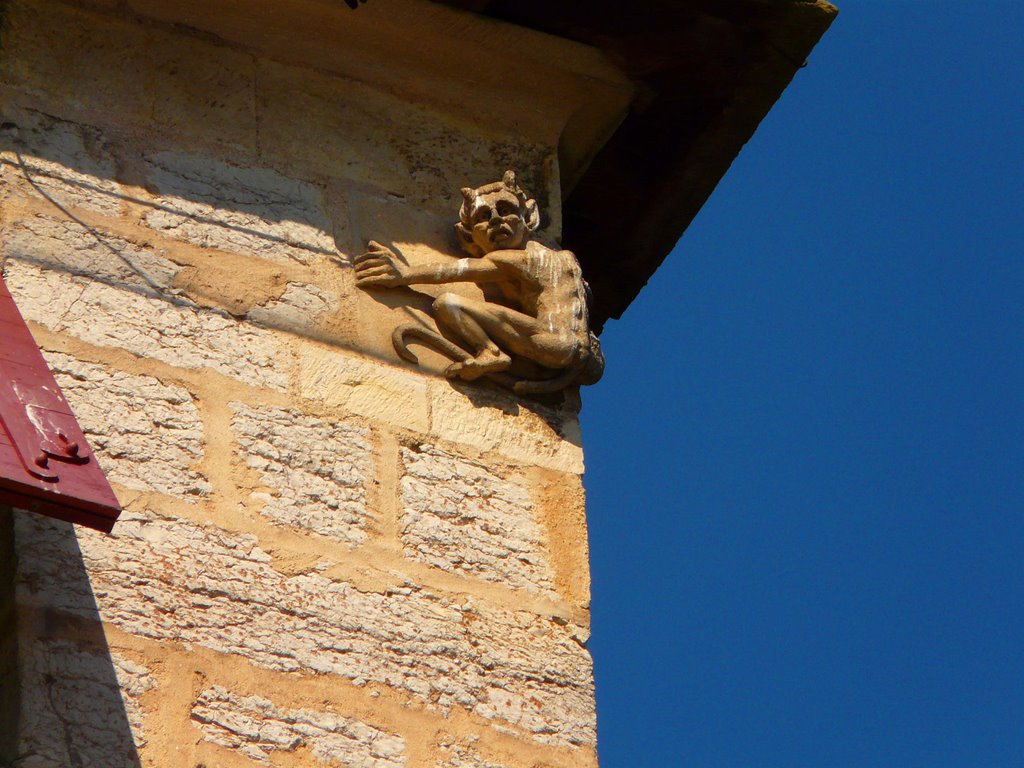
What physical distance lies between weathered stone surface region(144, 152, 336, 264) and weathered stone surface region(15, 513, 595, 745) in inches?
31.1

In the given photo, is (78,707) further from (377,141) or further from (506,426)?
(377,141)

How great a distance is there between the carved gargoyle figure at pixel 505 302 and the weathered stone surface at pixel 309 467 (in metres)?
0.36

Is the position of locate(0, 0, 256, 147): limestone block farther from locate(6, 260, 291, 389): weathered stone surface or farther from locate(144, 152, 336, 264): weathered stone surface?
locate(6, 260, 291, 389): weathered stone surface

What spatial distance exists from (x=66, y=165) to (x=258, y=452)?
80cm

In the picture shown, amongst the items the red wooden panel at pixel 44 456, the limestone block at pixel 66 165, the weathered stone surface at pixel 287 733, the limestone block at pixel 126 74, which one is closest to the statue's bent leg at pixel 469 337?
the limestone block at pixel 126 74

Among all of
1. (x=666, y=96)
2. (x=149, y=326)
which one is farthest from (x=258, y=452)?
(x=666, y=96)

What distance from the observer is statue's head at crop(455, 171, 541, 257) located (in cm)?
497

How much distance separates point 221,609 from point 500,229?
130 cm

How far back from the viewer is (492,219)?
497 cm

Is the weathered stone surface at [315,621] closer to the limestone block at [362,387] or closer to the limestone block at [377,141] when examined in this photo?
the limestone block at [362,387]

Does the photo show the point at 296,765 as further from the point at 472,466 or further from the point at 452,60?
the point at 452,60

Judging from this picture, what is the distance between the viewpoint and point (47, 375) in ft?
11.9

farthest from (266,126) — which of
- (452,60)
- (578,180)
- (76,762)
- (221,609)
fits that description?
(76,762)

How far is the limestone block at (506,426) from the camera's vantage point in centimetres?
462
